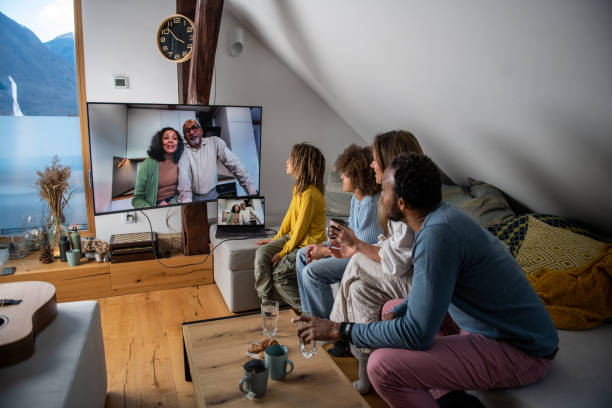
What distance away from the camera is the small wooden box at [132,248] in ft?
10.1

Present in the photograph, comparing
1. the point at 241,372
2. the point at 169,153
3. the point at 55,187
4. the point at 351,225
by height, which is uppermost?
the point at 169,153

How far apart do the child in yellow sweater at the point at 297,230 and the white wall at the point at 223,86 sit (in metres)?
1.08

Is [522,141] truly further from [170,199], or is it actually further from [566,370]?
[170,199]

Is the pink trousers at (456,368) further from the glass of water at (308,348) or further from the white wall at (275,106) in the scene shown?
the white wall at (275,106)

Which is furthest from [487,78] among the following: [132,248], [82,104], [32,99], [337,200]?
[32,99]

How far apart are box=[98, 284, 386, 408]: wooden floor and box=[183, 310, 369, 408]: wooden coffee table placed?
1.52 ft

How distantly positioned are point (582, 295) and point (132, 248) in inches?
113

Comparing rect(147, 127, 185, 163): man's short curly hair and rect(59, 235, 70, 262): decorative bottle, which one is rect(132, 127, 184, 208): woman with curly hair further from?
rect(59, 235, 70, 262): decorative bottle

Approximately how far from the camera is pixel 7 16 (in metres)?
3.13

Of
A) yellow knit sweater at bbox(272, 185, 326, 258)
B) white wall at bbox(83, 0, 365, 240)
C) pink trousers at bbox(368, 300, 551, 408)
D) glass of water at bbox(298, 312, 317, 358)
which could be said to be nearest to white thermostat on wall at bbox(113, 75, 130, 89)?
white wall at bbox(83, 0, 365, 240)

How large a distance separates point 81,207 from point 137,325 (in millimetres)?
1351

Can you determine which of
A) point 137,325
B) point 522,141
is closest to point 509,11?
point 522,141

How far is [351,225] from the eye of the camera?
249 centimetres

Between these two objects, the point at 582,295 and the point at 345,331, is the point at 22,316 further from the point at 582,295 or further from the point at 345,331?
the point at 582,295
